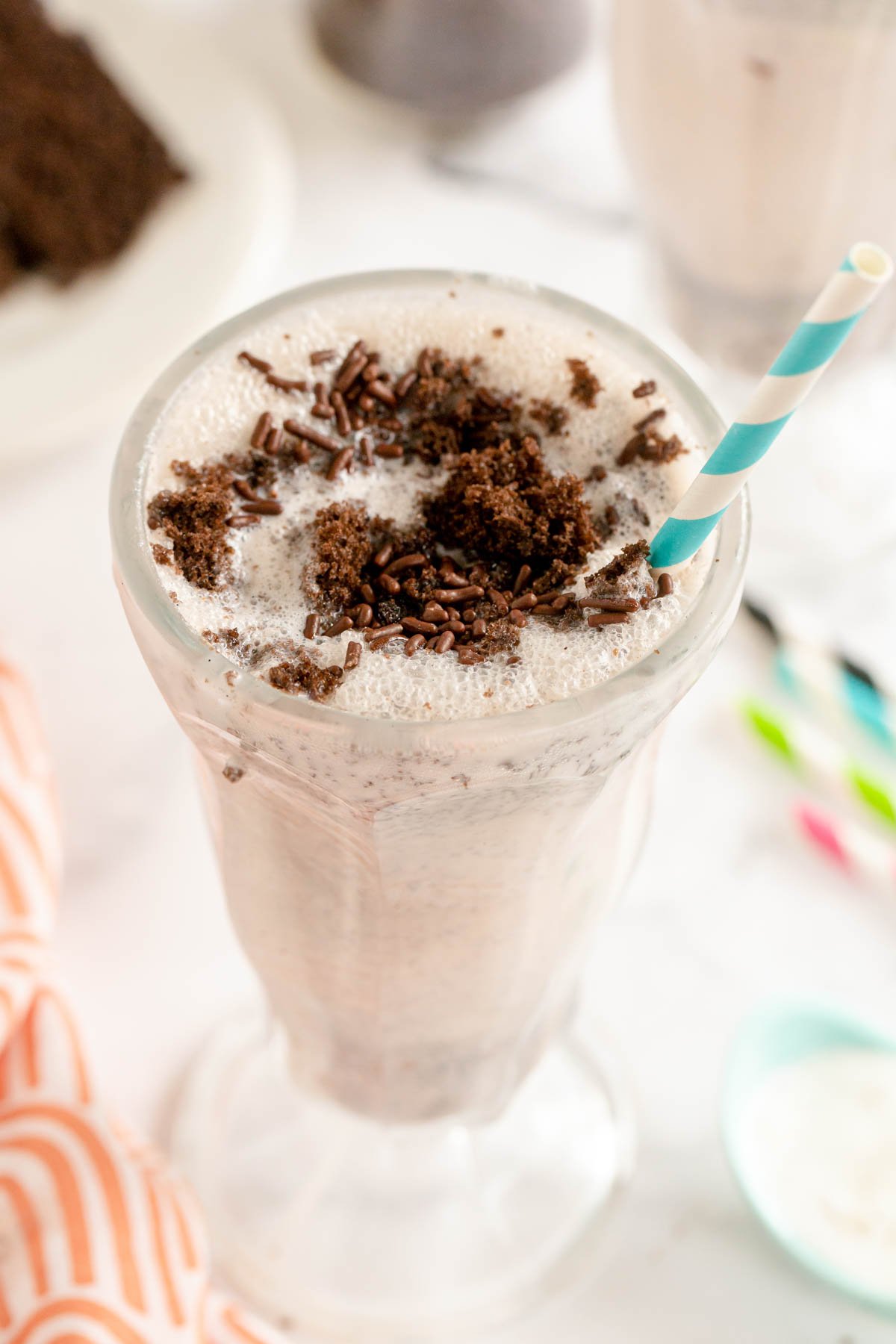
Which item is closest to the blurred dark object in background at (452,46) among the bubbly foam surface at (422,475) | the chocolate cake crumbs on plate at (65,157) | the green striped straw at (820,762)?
the chocolate cake crumbs on plate at (65,157)

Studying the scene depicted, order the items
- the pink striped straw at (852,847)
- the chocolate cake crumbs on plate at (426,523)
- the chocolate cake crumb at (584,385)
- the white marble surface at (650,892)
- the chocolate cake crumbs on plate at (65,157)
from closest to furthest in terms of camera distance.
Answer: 1. the chocolate cake crumbs on plate at (426,523)
2. the chocolate cake crumb at (584,385)
3. the white marble surface at (650,892)
4. the pink striped straw at (852,847)
5. the chocolate cake crumbs on plate at (65,157)

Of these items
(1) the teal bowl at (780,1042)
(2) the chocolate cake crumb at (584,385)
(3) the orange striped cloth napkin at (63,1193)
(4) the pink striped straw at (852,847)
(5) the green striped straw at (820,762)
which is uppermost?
(2) the chocolate cake crumb at (584,385)

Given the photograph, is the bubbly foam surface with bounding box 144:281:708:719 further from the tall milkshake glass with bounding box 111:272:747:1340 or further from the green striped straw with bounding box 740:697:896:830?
the green striped straw with bounding box 740:697:896:830

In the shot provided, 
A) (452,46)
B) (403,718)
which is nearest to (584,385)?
(403,718)

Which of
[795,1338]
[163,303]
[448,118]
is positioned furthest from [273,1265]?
[448,118]

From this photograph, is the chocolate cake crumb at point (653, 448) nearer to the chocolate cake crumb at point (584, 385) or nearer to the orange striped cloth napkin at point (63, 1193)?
the chocolate cake crumb at point (584, 385)

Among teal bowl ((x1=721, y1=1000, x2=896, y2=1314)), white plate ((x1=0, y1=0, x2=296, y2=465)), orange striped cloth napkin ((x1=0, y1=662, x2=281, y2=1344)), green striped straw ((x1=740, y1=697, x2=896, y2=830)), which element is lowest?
teal bowl ((x1=721, y1=1000, x2=896, y2=1314))

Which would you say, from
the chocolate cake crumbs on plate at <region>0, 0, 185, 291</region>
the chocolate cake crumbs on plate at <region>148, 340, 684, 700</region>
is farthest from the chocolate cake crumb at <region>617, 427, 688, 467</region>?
the chocolate cake crumbs on plate at <region>0, 0, 185, 291</region>
